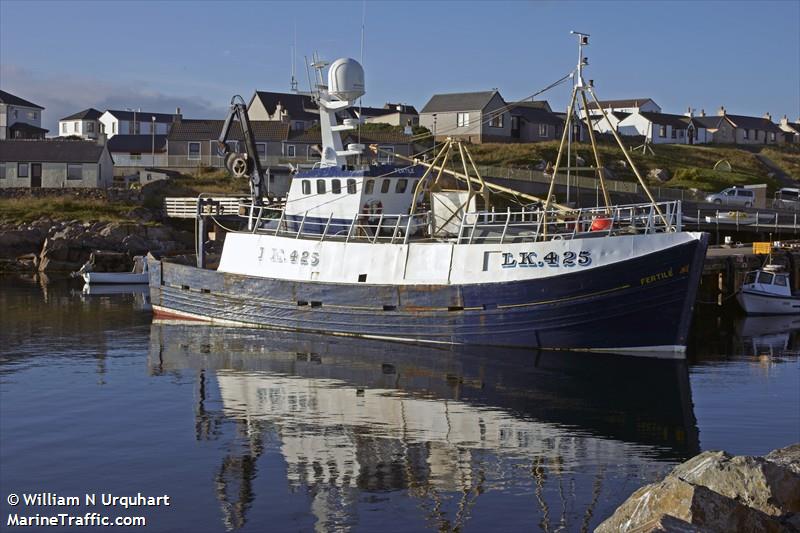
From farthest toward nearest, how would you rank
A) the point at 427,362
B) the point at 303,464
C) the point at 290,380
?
the point at 427,362 → the point at 290,380 → the point at 303,464

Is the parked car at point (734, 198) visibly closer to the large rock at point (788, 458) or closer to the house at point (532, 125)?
the house at point (532, 125)

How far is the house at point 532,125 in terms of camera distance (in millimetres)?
88500

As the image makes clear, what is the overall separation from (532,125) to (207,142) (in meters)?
30.0

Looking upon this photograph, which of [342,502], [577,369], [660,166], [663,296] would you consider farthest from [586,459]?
[660,166]

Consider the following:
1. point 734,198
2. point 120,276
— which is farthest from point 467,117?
point 120,276

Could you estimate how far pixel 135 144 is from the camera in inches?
3273

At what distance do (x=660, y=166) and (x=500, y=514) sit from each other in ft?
239

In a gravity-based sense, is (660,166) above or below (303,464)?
above

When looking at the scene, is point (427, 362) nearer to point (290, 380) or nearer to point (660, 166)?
point (290, 380)

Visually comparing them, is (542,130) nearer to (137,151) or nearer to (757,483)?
(137,151)

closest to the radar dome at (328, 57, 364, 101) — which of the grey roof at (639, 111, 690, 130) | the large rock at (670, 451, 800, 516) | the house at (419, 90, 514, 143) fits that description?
the large rock at (670, 451, 800, 516)

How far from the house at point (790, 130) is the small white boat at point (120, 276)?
9163 cm

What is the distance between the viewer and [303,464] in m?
17.2

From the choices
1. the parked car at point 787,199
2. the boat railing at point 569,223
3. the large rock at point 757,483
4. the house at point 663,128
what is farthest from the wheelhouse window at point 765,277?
the house at point 663,128
